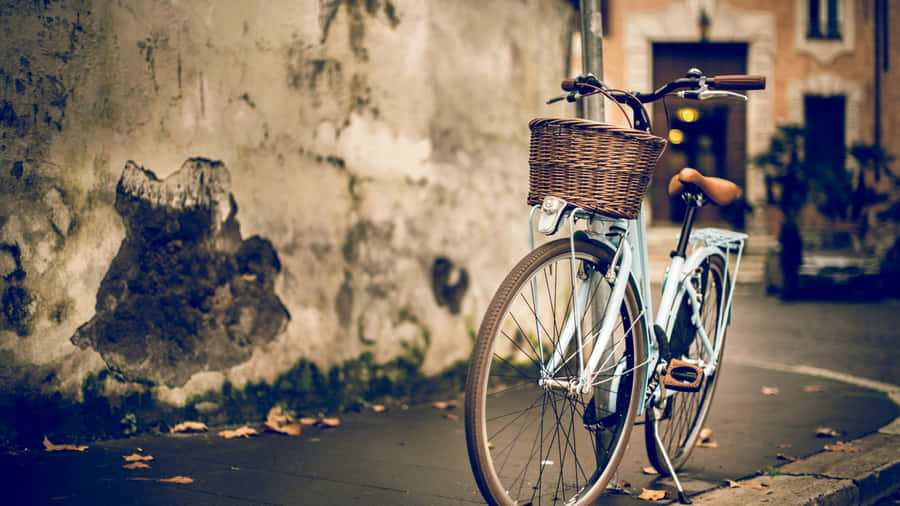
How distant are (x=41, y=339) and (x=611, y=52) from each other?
17.9 meters

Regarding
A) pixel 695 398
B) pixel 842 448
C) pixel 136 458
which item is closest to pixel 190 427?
pixel 136 458

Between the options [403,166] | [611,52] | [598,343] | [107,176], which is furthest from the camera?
[611,52]

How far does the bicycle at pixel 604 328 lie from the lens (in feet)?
9.37

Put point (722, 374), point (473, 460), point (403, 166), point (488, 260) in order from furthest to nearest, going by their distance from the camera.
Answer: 1. point (722, 374)
2. point (488, 260)
3. point (403, 166)
4. point (473, 460)

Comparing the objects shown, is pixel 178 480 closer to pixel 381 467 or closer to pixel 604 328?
pixel 381 467

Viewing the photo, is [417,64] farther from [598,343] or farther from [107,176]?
[598,343]

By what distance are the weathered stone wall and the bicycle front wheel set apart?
1361mm

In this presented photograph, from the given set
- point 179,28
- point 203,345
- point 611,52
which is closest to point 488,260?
point 203,345

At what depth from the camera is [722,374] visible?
6289mm

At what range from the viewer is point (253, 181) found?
4.42 m

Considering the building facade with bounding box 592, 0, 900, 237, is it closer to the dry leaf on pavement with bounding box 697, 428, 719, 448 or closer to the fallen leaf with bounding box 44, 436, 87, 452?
the dry leaf on pavement with bounding box 697, 428, 719, 448

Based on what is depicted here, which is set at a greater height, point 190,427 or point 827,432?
point 190,427

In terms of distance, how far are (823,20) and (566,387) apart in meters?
20.3

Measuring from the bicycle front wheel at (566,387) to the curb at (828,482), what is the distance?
0.46m
